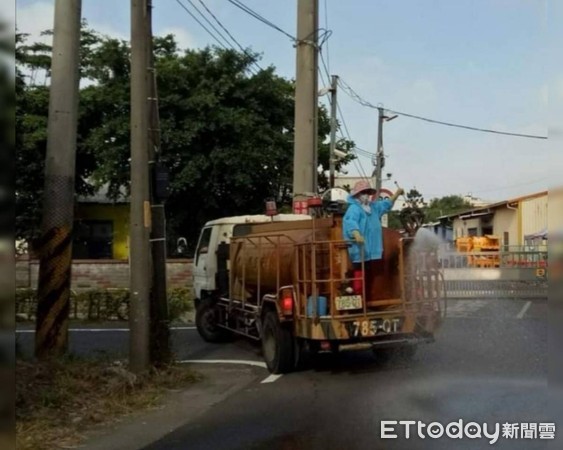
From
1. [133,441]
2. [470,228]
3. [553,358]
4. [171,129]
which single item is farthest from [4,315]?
[171,129]

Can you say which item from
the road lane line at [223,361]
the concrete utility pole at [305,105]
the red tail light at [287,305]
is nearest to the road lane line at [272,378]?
the red tail light at [287,305]

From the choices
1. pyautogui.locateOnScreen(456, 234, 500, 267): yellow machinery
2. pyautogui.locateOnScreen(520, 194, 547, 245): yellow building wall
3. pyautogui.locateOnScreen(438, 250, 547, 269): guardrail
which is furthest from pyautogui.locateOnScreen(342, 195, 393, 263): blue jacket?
pyautogui.locateOnScreen(520, 194, 547, 245): yellow building wall

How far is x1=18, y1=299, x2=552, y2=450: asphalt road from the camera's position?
15.0 ft

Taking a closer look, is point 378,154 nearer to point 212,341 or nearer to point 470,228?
point 470,228

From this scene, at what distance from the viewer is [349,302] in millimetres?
7375

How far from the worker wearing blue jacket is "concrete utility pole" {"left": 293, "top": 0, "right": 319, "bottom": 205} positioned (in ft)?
12.0

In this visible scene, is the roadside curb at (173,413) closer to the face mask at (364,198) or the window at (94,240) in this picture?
the face mask at (364,198)

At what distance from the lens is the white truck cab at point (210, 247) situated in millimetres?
9852

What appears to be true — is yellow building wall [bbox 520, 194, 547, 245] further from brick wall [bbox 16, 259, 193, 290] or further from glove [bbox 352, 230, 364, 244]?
brick wall [bbox 16, 259, 193, 290]

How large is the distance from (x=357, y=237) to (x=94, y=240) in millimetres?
5147

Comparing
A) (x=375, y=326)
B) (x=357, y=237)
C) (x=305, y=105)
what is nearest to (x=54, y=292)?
(x=357, y=237)

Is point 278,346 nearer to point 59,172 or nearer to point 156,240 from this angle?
point 156,240

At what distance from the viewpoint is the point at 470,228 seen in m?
6.22

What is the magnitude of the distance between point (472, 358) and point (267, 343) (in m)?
2.62
